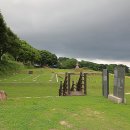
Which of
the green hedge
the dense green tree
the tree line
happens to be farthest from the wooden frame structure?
the green hedge

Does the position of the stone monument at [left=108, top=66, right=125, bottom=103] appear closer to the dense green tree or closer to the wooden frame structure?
the wooden frame structure

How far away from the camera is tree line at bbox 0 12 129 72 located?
74.1 metres

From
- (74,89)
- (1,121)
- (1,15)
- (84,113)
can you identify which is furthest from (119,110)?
(1,15)

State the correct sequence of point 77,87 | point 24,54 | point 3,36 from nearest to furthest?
point 77,87
point 3,36
point 24,54

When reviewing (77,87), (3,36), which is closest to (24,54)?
(3,36)

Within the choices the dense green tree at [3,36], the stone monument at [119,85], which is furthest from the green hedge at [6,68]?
the stone monument at [119,85]

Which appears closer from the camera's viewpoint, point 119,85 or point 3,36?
point 119,85

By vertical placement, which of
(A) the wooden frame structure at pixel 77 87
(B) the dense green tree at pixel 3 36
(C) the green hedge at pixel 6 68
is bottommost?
(A) the wooden frame structure at pixel 77 87

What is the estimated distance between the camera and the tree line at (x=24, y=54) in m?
74.1

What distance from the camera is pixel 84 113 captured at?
14.3m

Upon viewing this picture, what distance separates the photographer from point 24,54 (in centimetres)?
13862

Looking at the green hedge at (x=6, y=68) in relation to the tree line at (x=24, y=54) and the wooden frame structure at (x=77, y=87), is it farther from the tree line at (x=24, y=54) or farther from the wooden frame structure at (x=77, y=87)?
the wooden frame structure at (x=77, y=87)

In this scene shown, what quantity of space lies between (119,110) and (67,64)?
150976 millimetres

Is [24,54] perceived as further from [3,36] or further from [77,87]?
[77,87]
